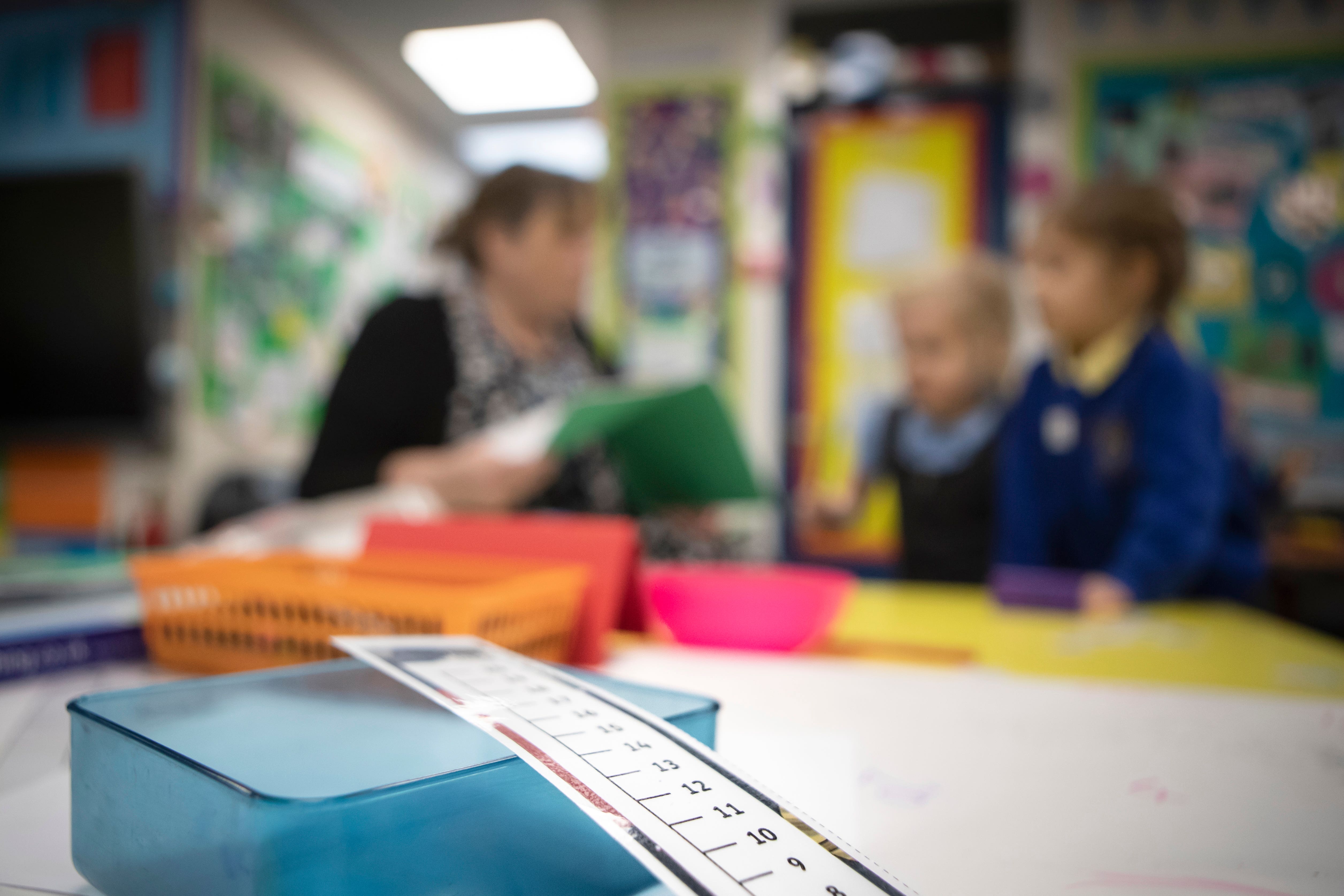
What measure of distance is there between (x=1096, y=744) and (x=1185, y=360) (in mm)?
904

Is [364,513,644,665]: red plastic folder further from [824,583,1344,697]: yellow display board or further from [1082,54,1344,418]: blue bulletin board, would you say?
[1082,54,1344,418]: blue bulletin board

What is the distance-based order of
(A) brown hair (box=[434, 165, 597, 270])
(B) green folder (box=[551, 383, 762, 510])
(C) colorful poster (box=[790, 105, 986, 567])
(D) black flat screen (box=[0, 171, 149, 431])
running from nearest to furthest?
(B) green folder (box=[551, 383, 762, 510]) < (A) brown hair (box=[434, 165, 597, 270]) < (D) black flat screen (box=[0, 171, 149, 431]) < (C) colorful poster (box=[790, 105, 986, 567])

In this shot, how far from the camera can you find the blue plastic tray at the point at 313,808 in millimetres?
198

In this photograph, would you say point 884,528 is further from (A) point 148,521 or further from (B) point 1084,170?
(A) point 148,521

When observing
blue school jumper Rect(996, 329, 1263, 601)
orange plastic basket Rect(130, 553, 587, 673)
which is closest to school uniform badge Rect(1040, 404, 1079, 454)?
blue school jumper Rect(996, 329, 1263, 601)

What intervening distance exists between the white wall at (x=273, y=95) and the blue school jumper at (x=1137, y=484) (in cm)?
190

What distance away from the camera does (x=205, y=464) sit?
2125 mm

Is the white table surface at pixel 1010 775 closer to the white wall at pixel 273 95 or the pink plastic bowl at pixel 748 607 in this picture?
the pink plastic bowl at pixel 748 607

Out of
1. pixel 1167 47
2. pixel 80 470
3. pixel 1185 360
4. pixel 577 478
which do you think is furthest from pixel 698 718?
pixel 1167 47

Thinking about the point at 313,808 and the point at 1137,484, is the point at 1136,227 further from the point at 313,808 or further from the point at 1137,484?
the point at 313,808

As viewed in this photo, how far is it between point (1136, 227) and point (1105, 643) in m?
0.78

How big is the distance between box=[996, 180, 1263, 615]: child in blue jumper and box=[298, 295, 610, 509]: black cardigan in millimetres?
688

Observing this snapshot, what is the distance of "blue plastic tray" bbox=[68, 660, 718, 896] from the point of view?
0.65 ft

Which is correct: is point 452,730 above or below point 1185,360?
below
